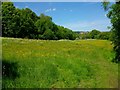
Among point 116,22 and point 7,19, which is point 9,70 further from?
point 7,19

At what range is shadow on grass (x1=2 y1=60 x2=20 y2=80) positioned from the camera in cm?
1697

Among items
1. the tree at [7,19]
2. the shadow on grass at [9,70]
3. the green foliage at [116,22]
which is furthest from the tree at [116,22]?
the tree at [7,19]

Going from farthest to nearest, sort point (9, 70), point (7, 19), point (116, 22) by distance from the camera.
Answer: point (7, 19)
point (116, 22)
point (9, 70)

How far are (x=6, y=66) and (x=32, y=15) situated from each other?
105836 mm

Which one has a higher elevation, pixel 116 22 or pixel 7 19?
pixel 7 19

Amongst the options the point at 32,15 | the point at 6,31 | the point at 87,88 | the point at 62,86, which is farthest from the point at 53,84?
the point at 32,15

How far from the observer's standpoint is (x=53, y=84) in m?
17.8

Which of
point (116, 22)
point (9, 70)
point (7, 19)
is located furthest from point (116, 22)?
point (7, 19)

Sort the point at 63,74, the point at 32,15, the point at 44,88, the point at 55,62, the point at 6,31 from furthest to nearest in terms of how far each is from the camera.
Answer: the point at 32,15, the point at 6,31, the point at 55,62, the point at 63,74, the point at 44,88

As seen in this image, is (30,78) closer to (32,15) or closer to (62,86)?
(62,86)

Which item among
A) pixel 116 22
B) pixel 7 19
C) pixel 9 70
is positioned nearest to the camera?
pixel 9 70

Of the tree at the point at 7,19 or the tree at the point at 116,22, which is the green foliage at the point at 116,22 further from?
the tree at the point at 7,19

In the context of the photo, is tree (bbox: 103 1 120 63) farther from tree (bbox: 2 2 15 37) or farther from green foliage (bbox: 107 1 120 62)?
tree (bbox: 2 2 15 37)

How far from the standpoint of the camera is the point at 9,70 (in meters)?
17.8
